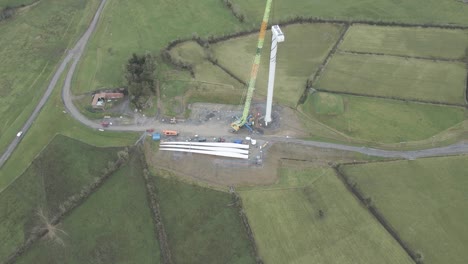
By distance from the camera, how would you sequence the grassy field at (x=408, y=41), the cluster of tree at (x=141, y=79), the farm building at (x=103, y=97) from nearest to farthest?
the cluster of tree at (x=141, y=79)
the farm building at (x=103, y=97)
the grassy field at (x=408, y=41)

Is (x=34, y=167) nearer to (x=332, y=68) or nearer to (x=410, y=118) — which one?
(x=332, y=68)

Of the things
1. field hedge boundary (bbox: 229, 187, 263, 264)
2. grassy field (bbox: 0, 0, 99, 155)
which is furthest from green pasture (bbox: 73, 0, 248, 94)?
field hedge boundary (bbox: 229, 187, 263, 264)

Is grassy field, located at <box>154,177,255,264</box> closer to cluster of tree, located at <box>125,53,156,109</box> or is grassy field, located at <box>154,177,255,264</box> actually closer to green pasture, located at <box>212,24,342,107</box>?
cluster of tree, located at <box>125,53,156,109</box>

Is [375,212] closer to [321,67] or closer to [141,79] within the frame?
[321,67]

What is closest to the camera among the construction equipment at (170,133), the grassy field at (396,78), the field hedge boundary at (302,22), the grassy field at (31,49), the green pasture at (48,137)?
the green pasture at (48,137)

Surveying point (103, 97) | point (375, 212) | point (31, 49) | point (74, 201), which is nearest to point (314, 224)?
point (375, 212)

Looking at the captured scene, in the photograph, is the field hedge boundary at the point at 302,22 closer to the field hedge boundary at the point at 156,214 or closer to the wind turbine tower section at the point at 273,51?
the wind turbine tower section at the point at 273,51

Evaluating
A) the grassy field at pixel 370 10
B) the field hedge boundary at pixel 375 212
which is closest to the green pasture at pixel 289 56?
the grassy field at pixel 370 10
